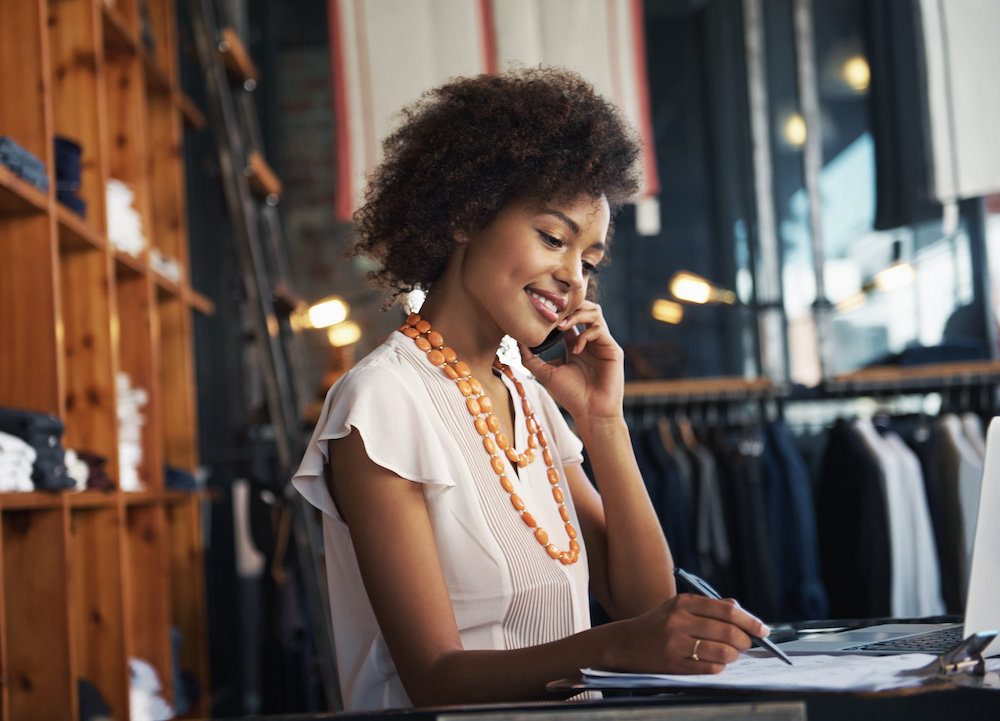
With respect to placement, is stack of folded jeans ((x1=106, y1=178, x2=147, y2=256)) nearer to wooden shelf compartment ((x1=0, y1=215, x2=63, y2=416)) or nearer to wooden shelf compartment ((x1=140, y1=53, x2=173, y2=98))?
wooden shelf compartment ((x1=140, y1=53, x2=173, y2=98))

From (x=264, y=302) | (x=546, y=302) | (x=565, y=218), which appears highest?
(x=264, y=302)

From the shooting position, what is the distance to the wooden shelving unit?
7.43 feet

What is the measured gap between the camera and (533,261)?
1.42 metres

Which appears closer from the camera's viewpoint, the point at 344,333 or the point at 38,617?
the point at 38,617

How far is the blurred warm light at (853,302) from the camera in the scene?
4.21m

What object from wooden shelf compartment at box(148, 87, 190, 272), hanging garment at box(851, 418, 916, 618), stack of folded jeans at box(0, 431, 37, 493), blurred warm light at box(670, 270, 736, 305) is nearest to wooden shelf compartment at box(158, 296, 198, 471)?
wooden shelf compartment at box(148, 87, 190, 272)

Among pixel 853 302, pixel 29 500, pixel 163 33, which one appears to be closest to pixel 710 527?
pixel 853 302

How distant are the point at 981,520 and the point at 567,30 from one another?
10.3 ft

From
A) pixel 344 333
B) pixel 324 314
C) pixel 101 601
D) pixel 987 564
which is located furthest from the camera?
pixel 344 333

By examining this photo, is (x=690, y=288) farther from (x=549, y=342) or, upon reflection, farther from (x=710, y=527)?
(x=549, y=342)

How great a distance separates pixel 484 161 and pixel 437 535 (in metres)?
0.54

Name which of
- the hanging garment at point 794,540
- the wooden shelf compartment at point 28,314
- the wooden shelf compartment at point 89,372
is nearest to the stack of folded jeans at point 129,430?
the wooden shelf compartment at point 89,372

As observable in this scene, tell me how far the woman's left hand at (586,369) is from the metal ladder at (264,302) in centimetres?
140

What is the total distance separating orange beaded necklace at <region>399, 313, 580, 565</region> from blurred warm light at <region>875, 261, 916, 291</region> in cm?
311
